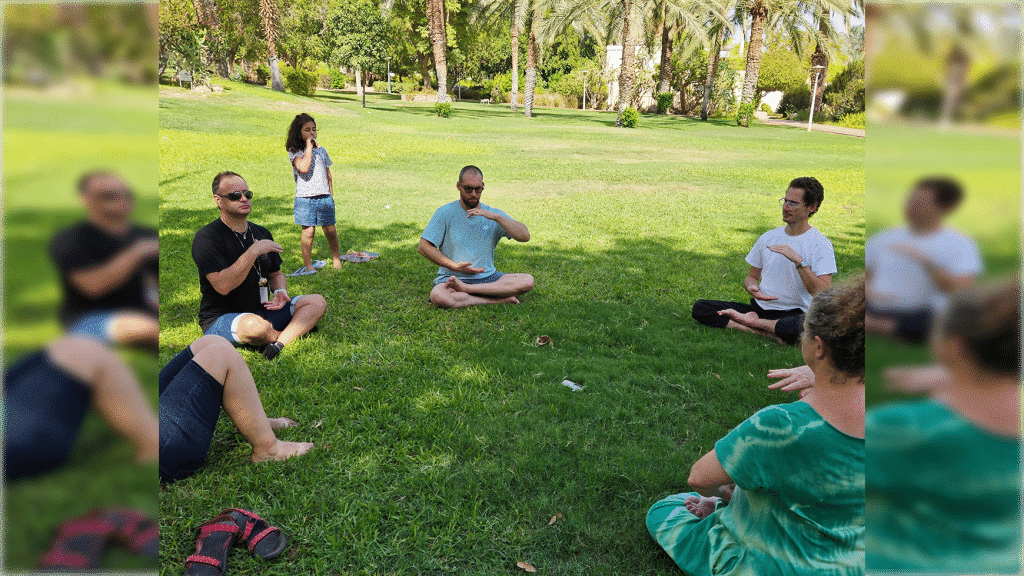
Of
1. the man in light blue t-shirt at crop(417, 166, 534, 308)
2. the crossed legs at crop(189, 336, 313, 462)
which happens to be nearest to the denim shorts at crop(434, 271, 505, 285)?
the man in light blue t-shirt at crop(417, 166, 534, 308)

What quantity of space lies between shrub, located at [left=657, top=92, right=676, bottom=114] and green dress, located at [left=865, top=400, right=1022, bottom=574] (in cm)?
4862

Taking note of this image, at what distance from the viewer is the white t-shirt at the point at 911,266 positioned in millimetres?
401

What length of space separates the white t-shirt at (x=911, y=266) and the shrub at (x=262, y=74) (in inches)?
1928

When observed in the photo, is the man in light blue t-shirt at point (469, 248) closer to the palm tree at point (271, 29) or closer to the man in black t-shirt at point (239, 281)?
the man in black t-shirt at point (239, 281)

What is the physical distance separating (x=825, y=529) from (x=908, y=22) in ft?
7.19

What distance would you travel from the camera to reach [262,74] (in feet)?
147

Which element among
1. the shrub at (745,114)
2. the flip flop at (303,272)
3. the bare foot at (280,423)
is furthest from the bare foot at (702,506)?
the shrub at (745,114)

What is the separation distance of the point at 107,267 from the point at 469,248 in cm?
601

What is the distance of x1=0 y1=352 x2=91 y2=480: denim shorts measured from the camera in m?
0.47

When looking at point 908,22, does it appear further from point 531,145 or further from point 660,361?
point 531,145

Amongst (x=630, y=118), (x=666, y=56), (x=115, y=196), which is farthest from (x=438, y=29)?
(x=115, y=196)

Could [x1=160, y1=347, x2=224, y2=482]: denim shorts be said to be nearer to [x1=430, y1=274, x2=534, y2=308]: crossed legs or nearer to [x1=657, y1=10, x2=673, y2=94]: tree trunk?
[x1=430, y1=274, x2=534, y2=308]: crossed legs

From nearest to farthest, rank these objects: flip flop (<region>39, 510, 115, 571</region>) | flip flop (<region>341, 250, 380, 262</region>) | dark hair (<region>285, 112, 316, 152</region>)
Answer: flip flop (<region>39, 510, 115, 571</region>) < dark hair (<region>285, 112, 316, 152</region>) < flip flop (<region>341, 250, 380, 262</region>)

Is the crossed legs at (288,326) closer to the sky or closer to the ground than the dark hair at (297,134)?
closer to the ground
